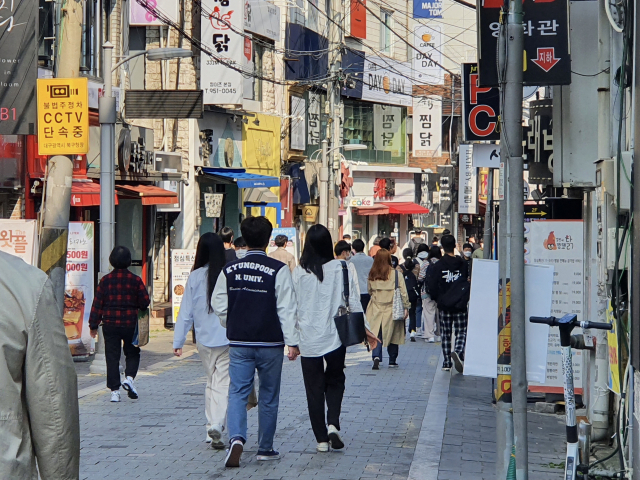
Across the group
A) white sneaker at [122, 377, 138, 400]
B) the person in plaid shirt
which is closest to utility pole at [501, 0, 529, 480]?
the person in plaid shirt

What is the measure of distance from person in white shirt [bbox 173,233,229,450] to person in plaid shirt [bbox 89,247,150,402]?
2144 mm

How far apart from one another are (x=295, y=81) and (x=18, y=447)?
3196 centimetres

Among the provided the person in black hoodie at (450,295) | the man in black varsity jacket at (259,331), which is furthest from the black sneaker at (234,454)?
the person in black hoodie at (450,295)

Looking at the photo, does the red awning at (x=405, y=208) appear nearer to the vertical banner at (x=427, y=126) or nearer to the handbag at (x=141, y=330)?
the vertical banner at (x=427, y=126)

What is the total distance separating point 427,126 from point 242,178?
20.6 metres

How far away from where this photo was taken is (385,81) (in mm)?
46219

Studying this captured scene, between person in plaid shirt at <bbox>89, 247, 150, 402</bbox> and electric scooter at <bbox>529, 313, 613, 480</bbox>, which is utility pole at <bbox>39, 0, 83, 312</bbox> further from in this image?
electric scooter at <bbox>529, 313, 613, 480</bbox>

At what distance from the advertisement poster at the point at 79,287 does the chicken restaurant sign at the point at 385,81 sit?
30.6 metres

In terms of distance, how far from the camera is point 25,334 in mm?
2930

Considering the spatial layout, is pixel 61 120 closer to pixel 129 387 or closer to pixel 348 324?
pixel 129 387

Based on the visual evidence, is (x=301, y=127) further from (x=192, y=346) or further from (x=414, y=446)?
(x=414, y=446)

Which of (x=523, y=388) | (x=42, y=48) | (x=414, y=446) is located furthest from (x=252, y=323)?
(x=42, y=48)

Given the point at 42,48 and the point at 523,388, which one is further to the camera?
the point at 42,48

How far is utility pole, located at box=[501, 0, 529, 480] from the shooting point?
616cm
